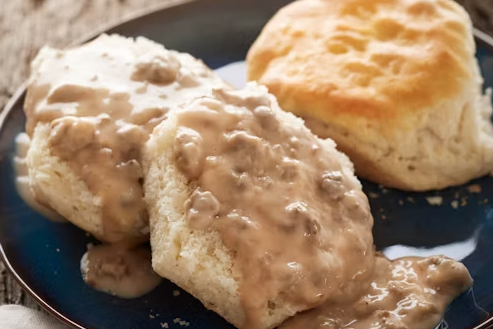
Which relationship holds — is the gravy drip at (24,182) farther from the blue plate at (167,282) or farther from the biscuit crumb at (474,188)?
the biscuit crumb at (474,188)

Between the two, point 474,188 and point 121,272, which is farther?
point 474,188

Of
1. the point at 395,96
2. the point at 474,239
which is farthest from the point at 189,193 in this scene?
the point at 474,239

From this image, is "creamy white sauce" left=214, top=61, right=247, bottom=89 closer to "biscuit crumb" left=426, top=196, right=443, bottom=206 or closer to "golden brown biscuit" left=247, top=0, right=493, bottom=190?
"golden brown biscuit" left=247, top=0, right=493, bottom=190

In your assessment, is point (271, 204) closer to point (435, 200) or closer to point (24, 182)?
point (435, 200)

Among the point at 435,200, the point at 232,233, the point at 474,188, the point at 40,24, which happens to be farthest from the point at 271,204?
the point at 40,24

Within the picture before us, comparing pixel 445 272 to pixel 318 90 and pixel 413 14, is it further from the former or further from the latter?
pixel 413 14

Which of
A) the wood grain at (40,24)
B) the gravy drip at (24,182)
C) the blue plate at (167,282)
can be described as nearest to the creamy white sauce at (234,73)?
the blue plate at (167,282)
